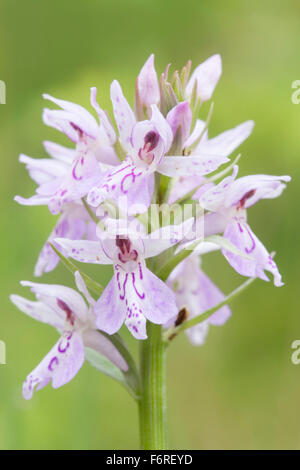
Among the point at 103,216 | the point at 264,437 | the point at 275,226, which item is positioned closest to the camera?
the point at 103,216

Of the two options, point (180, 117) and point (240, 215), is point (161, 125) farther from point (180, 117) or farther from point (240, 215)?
point (240, 215)

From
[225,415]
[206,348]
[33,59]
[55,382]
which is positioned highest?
[33,59]

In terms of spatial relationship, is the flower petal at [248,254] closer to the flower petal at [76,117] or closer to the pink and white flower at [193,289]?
the pink and white flower at [193,289]

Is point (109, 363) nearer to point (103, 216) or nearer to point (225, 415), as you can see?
point (103, 216)

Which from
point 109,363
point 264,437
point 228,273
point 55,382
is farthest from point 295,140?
point 55,382

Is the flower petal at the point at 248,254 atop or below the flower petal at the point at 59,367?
atop

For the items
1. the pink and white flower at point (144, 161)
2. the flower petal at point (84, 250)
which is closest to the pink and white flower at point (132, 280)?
the flower petal at point (84, 250)

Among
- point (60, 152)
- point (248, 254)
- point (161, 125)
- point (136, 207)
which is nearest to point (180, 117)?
point (161, 125)

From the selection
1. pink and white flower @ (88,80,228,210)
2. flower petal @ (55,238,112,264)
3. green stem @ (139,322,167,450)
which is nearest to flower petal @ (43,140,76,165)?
pink and white flower @ (88,80,228,210)
